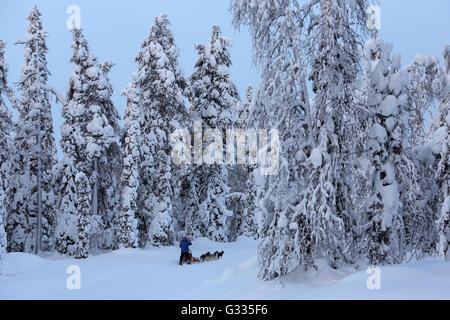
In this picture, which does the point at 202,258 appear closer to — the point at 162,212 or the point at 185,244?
the point at 185,244

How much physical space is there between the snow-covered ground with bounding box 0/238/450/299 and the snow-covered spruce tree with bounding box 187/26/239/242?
575 centimetres

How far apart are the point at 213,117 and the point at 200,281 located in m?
16.6

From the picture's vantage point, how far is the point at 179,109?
29.2 meters

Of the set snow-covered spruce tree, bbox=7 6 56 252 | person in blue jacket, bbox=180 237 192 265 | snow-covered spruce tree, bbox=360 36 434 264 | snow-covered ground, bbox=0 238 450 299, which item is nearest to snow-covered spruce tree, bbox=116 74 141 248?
snow-covered ground, bbox=0 238 450 299

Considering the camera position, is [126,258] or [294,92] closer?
[294,92]

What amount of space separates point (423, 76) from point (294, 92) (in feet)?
17.5

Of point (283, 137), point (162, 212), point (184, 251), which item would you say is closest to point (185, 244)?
point (184, 251)

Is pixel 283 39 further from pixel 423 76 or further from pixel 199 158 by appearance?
pixel 199 158

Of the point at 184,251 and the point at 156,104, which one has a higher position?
the point at 156,104

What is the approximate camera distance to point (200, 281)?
15.2 meters

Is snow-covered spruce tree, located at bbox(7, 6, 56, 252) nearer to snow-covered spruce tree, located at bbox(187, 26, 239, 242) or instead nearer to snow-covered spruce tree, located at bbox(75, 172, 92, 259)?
snow-covered spruce tree, located at bbox(75, 172, 92, 259)

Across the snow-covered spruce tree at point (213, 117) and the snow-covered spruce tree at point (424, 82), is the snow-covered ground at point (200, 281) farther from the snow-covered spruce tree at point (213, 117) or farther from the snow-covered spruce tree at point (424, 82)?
the snow-covered spruce tree at point (213, 117)
